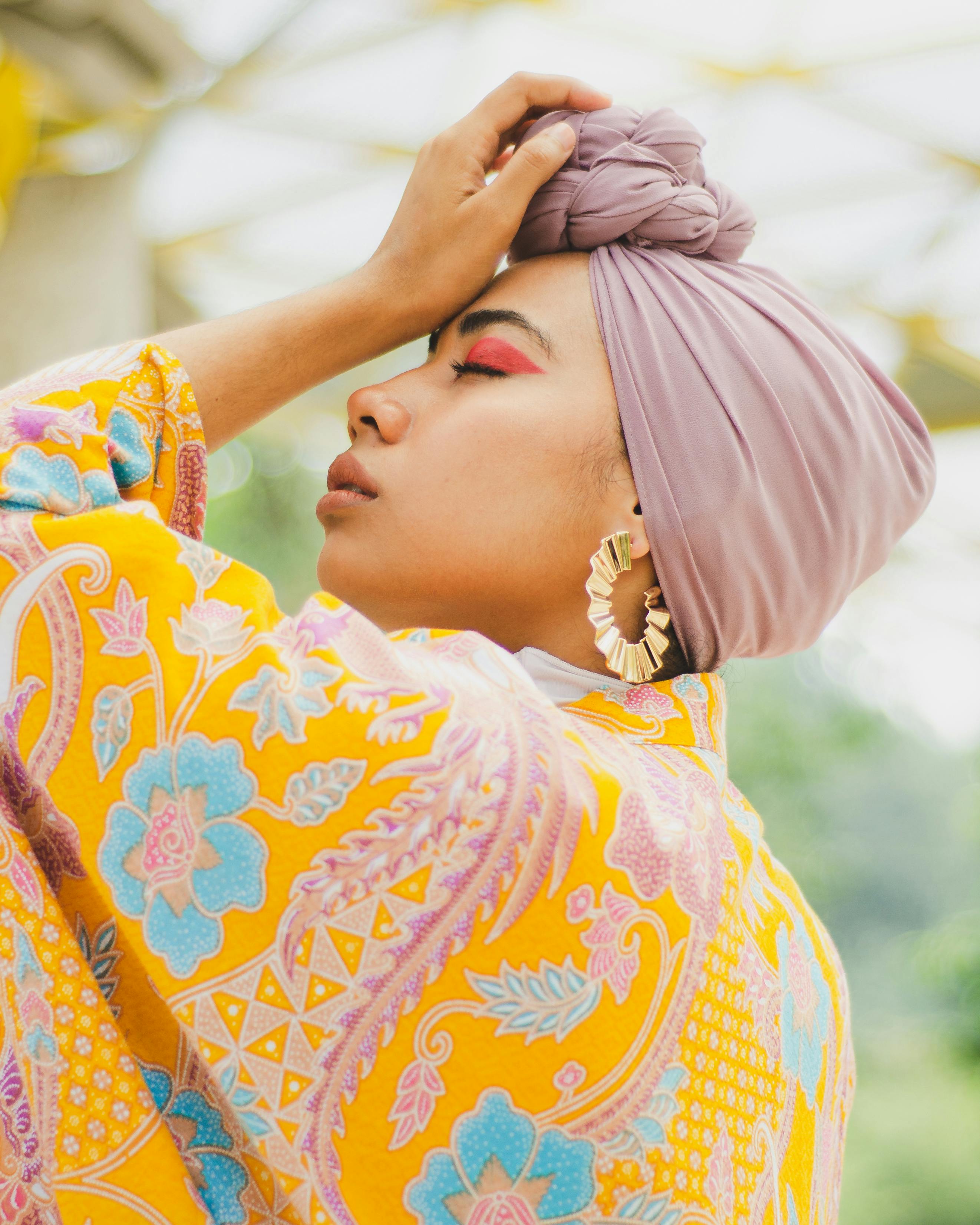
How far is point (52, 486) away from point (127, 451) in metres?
0.16

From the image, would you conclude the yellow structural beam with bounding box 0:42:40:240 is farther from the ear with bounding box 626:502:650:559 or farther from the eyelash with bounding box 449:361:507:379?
the ear with bounding box 626:502:650:559

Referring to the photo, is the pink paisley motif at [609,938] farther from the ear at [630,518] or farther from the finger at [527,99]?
the finger at [527,99]

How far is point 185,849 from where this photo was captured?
909 mm

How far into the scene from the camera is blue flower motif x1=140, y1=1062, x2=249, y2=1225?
938 mm

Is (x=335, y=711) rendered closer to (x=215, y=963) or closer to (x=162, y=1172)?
(x=215, y=963)

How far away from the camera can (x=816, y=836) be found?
10.3 metres

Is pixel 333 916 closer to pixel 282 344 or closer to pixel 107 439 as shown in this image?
pixel 107 439

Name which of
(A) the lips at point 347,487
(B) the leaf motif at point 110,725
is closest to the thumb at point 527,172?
(A) the lips at point 347,487

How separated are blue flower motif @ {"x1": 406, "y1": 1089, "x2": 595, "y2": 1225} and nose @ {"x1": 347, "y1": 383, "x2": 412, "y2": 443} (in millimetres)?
821

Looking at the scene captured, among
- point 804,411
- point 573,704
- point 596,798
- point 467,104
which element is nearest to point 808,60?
point 467,104

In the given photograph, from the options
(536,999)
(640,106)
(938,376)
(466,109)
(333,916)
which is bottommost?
(536,999)

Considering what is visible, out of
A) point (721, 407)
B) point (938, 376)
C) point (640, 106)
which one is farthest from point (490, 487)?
point (938, 376)

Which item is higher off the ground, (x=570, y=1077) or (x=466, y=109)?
(x=466, y=109)

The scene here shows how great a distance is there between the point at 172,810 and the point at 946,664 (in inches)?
402
